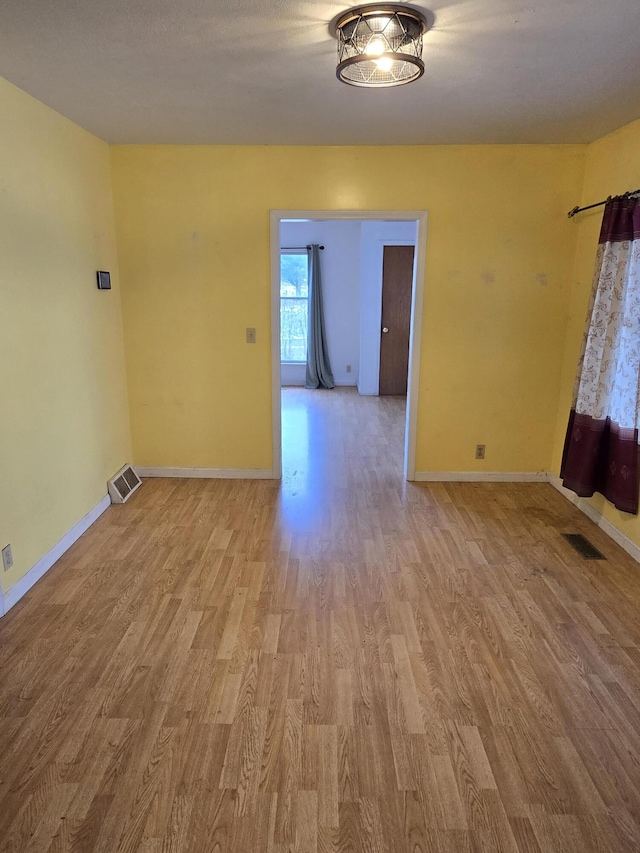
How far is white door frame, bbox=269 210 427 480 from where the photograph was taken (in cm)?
377

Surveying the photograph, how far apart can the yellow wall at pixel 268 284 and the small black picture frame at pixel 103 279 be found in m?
0.28

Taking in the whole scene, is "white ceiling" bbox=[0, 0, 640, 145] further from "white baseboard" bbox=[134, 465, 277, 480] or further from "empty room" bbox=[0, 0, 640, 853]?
"white baseboard" bbox=[134, 465, 277, 480]

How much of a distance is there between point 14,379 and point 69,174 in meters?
1.33

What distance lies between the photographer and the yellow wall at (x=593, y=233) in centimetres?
311

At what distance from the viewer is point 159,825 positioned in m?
1.55

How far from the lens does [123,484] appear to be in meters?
3.89

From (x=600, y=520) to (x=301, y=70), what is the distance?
10.0 feet

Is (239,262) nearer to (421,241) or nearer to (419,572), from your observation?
(421,241)

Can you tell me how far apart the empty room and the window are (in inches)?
127

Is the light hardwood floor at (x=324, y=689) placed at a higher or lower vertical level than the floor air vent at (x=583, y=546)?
lower

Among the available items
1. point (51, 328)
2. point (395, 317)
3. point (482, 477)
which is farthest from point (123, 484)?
point (395, 317)

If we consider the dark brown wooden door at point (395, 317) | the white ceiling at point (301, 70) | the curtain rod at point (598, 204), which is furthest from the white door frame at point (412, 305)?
the dark brown wooden door at point (395, 317)

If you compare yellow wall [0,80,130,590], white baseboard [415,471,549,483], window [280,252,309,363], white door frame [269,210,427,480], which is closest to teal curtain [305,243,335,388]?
window [280,252,309,363]

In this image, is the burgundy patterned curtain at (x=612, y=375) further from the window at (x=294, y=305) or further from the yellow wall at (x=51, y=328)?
the window at (x=294, y=305)
